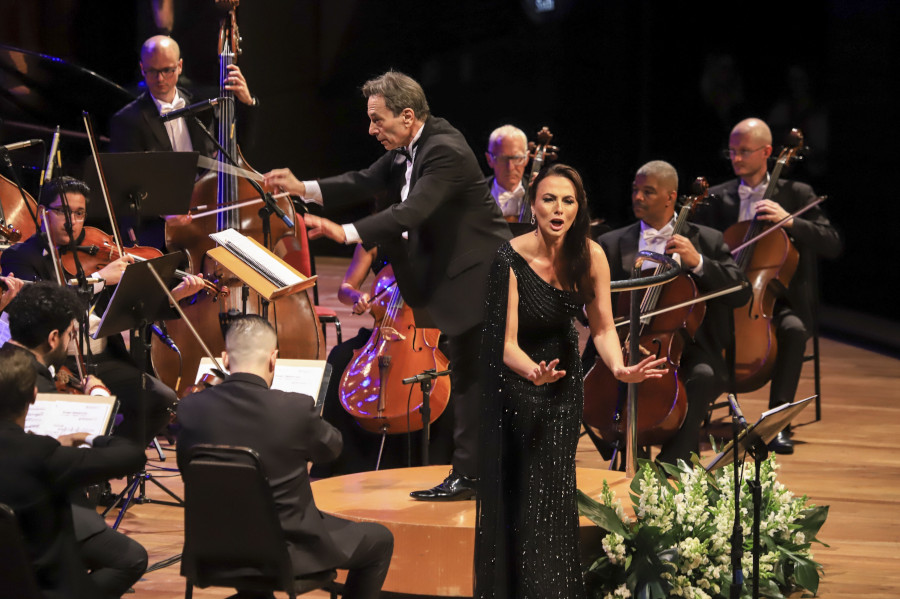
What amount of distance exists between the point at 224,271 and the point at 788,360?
2.64m

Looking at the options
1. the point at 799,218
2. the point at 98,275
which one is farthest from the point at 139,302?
the point at 799,218

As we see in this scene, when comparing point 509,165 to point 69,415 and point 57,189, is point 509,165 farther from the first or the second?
point 69,415

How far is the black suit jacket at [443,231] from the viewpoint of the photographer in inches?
128

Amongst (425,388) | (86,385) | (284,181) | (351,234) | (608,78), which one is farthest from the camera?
(608,78)

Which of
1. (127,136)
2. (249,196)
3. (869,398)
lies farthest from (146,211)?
(869,398)

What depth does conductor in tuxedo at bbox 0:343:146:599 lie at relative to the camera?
2295 millimetres

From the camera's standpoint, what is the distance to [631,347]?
3.36m

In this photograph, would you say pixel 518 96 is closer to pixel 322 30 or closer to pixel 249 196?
pixel 322 30

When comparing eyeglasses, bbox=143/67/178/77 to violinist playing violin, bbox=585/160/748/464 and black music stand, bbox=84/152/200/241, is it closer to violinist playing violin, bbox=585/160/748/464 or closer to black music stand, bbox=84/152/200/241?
black music stand, bbox=84/152/200/241

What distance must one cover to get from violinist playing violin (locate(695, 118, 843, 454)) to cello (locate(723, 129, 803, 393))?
18 centimetres

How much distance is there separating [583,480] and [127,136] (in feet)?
8.28

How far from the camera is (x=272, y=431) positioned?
2469mm

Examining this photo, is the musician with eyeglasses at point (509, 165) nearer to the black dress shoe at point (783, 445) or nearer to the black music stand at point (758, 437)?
the black dress shoe at point (783, 445)

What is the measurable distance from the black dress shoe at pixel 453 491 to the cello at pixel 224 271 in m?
1.08
